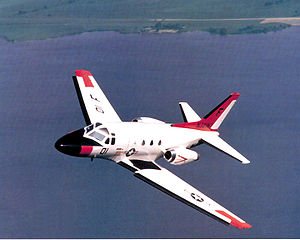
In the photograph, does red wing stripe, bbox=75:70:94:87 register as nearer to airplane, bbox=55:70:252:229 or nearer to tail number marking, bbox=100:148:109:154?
airplane, bbox=55:70:252:229

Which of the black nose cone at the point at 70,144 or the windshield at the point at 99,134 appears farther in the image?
the windshield at the point at 99,134

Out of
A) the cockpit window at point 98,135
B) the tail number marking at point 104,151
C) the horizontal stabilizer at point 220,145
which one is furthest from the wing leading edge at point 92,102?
the horizontal stabilizer at point 220,145

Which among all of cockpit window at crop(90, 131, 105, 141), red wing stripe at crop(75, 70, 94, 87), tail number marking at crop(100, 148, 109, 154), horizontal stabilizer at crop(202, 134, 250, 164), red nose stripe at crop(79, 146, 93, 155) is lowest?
red nose stripe at crop(79, 146, 93, 155)

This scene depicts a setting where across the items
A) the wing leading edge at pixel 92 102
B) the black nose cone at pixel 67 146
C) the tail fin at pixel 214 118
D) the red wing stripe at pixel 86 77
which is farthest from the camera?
the red wing stripe at pixel 86 77

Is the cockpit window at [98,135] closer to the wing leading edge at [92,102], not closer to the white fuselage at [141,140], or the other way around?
the white fuselage at [141,140]

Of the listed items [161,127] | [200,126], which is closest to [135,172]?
[161,127]

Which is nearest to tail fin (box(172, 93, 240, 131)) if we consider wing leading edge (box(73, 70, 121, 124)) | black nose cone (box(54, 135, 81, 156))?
wing leading edge (box(73, 70, 121, 124))

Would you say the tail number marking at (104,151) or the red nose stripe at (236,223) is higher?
the tail number marking at (104,151)

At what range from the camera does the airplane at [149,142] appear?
57219mm

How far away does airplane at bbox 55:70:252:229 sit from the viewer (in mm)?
57219

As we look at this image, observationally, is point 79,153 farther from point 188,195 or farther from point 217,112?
point 217,112

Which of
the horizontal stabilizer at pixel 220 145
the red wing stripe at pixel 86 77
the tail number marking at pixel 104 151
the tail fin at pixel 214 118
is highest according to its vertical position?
the red wing stripe at pixel 86 77

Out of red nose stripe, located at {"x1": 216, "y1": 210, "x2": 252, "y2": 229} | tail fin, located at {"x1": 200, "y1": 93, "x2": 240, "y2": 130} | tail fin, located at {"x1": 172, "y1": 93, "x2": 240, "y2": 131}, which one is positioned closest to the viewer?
red nose stripe, located at {"x1": 216, "y1": 210, "x2": 252, "y2": 229}

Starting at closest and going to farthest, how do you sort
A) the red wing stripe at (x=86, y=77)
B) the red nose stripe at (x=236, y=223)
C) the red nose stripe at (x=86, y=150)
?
1. the red nose stripe at (x=236, y=223)
2. the red nose stripe at (x=86, y=150)
3. the red wing stripe at (x=86, y=77)
